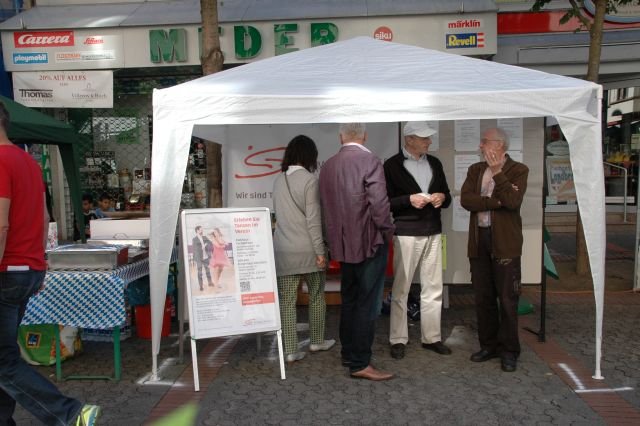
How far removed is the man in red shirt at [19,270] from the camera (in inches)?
112

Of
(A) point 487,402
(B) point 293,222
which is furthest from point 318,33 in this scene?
(A) point 487,402

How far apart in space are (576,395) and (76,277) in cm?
355

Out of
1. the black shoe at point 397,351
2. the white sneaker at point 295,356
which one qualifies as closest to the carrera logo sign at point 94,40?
the white sneaker at point 295,356

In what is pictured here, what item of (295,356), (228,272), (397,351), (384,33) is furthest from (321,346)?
(384,33)

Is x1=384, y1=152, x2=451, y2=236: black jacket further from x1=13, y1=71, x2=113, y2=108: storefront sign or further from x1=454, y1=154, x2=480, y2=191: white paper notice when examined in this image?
x1=13, y1=71, x2=113, y2=108: storefront sign

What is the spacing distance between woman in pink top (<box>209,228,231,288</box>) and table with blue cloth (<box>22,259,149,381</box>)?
2.16 feet

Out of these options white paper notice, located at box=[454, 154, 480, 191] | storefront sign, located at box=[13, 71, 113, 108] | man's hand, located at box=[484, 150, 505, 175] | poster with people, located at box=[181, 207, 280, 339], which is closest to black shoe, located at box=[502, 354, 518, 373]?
man's hand, located at box=[484, 150, 505, 175]

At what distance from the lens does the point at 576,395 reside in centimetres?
381

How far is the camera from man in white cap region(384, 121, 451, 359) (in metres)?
4.43

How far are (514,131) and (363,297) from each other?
2.52 metres

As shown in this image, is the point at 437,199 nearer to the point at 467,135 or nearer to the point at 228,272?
the point at 467,135

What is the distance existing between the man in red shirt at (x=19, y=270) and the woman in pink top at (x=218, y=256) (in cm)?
133

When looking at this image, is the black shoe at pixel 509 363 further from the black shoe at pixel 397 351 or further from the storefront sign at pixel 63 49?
the storefront sign at pixel 63 49

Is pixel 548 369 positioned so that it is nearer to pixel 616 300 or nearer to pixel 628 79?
pixel 616 300
